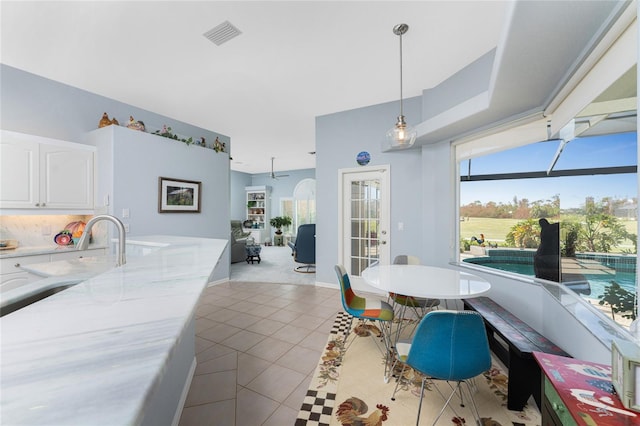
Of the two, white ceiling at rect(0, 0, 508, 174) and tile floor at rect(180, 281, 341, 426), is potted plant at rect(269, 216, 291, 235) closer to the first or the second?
tile floor at rect(180, 281, 341, 426)

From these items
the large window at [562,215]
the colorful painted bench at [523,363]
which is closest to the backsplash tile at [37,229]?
the colorful painted bench at [523,363]

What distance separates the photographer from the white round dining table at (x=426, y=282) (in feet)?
6.42

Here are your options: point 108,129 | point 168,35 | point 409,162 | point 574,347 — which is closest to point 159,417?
point 574,347

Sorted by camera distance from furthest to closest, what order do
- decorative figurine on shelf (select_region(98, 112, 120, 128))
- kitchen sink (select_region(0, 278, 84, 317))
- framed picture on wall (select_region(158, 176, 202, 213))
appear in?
framed picture on wall (select_region(158, 176, 202, 213)) → decorative figurine on shelf (select_region(98, 112, 120, 128)) → kitchen sink (select_region(0, 278, 84, 317))

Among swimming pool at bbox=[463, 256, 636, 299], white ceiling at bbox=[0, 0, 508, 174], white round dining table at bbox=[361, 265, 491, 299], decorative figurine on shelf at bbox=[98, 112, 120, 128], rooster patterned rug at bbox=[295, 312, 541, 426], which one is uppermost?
white ceiling at bbox=[0, 0, 508, 174]

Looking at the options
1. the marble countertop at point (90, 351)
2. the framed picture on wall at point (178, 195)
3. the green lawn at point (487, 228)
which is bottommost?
the marble countertop at point (90, 351)

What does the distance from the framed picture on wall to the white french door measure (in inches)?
96.1

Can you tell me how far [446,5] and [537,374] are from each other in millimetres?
2805

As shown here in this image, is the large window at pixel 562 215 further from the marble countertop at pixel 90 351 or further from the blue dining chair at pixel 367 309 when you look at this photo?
the marble countertop at pixel 90 351

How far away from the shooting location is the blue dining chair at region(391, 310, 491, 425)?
1450 millimetres

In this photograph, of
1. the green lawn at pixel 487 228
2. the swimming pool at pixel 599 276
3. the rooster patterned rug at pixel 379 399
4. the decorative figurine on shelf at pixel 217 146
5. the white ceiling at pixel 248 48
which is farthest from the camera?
the decorative figurine on shelf at pixel 217 146

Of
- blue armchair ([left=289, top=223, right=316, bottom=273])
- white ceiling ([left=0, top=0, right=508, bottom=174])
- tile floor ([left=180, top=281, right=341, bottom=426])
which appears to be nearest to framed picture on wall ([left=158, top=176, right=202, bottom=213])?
white ceiling ([left=0, top=0, right=508, bottom=174])

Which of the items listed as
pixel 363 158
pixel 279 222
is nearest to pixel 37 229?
pixel 363 158

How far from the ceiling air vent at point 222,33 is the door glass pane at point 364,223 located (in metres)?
2.63
